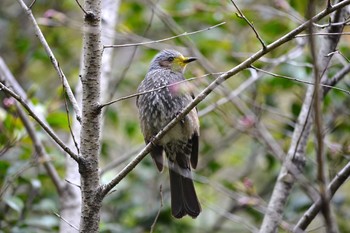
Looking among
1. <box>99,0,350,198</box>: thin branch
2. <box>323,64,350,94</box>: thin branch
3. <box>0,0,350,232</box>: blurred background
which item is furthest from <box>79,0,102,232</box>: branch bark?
<box>323,64,350,94</box>: thin branch

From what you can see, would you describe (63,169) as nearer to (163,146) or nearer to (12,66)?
(163,146)

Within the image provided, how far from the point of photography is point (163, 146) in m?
4.88

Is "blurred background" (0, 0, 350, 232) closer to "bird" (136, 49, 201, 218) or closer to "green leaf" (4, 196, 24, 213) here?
"green leaf" (4, 196, 24, 213)

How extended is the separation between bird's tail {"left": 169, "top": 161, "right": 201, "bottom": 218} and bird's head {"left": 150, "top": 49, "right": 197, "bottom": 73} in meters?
0.81

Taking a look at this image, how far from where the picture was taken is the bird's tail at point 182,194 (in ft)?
14.9

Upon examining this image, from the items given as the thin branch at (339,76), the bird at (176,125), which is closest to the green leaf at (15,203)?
the bird at (176,125)

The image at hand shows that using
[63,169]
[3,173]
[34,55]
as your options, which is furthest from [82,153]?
[34,55]

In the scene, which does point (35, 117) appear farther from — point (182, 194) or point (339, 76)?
point (339, 76)

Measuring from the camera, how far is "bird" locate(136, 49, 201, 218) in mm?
4508

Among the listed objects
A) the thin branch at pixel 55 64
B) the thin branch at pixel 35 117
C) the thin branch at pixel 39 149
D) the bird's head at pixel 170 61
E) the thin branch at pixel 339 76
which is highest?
the bird's head at pixel 170 61

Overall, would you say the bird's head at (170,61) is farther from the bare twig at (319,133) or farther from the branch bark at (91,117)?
the bare twig at (319,133)

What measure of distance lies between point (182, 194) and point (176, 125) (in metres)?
0.56

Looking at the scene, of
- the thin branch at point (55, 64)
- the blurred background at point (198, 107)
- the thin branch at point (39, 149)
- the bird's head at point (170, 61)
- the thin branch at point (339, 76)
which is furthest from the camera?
the bird's head at point (170, 61)

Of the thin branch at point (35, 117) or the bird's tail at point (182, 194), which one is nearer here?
the thin branch at point (35, 117)
